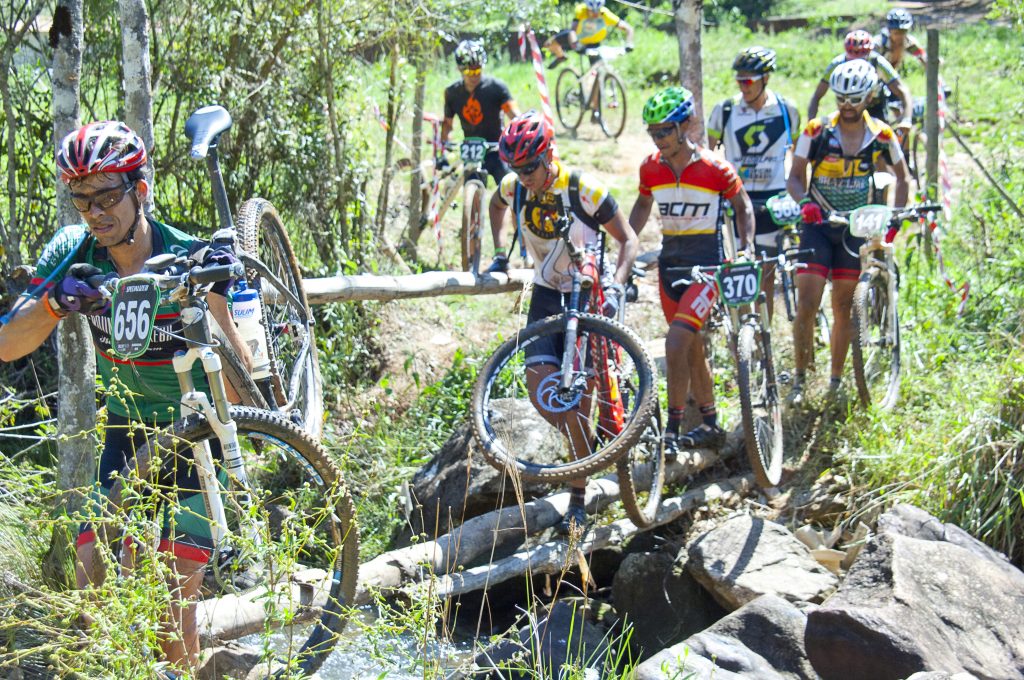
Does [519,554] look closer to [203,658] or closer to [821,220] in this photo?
[203,658]

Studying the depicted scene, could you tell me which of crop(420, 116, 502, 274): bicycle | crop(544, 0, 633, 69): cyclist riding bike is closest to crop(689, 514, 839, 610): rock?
crop(420, 116, 502, 274): bicycle

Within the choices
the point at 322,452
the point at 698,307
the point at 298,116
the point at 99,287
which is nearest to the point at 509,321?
the point at 298,116

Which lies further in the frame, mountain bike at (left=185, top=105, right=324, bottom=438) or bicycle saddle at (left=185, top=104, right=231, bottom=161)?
mountain bike at (left=185, top=105, right=324, bottom=438)

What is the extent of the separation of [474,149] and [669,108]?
158 inches

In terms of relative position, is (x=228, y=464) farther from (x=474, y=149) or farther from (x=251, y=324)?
(x=474, y=149)

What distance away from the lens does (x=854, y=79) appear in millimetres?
6676

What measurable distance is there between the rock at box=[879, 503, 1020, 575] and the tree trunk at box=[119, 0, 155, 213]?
3.99 m

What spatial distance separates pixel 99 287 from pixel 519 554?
2550 mm

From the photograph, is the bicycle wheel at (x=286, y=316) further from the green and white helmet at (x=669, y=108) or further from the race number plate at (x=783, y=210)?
the race number plate at (x=783, y=210)

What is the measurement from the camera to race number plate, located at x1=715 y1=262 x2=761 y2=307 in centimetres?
562

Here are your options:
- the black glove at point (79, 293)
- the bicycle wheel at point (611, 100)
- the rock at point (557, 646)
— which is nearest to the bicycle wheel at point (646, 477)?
the rock at point (557, 646)

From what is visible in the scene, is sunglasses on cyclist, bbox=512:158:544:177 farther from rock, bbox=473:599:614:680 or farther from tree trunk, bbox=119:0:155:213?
rock, bbox=473:599:614:680

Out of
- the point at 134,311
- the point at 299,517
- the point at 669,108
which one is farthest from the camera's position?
the point at 669,108

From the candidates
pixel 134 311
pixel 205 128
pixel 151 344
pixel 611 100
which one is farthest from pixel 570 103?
pixel 134 311
